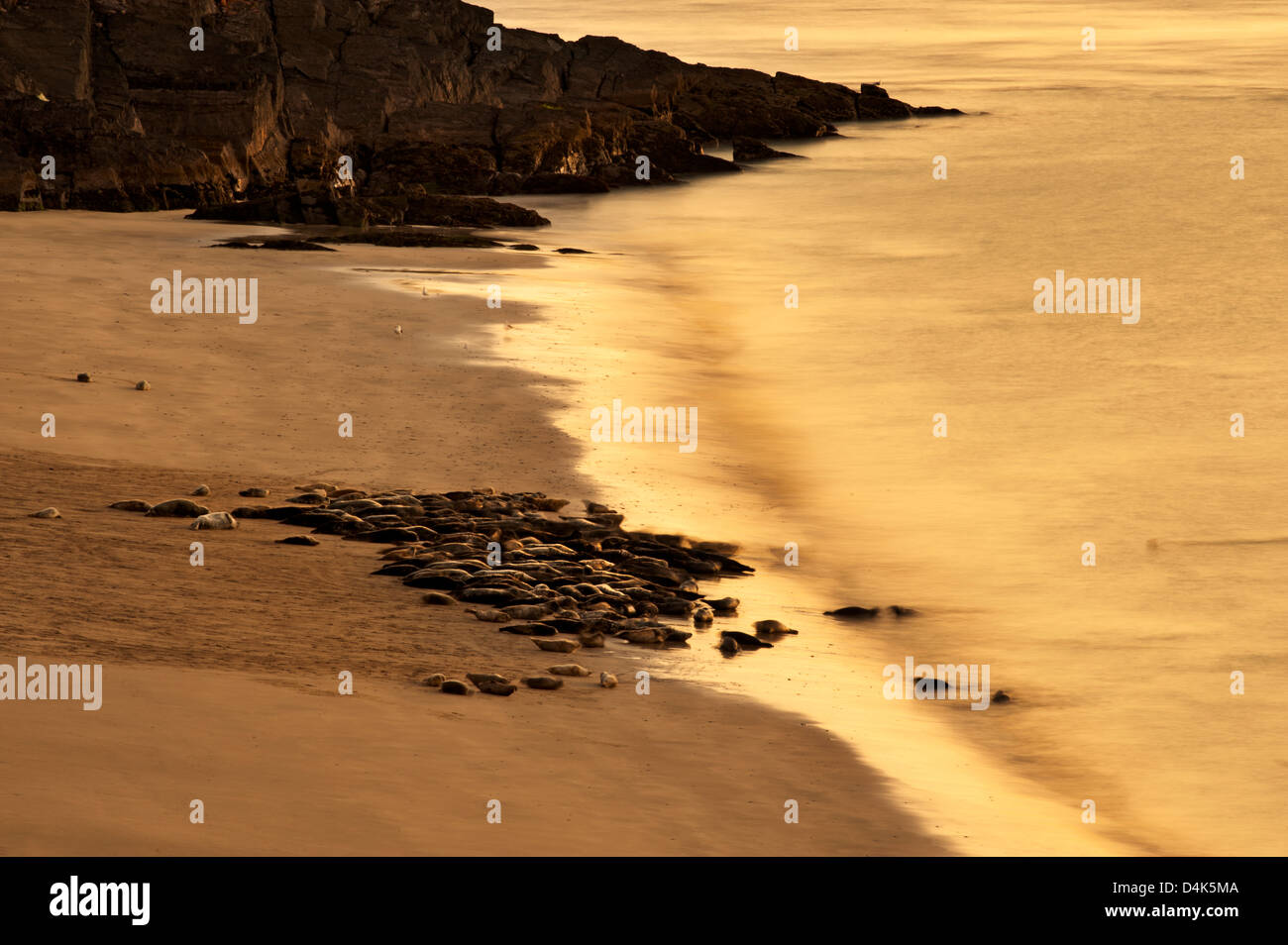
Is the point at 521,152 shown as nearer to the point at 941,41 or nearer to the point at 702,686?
the point at 702,686

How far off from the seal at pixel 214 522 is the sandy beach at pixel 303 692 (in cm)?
11

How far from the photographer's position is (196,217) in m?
31.4

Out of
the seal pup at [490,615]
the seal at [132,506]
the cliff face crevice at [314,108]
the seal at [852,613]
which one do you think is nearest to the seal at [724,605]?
the seal at [852,613]

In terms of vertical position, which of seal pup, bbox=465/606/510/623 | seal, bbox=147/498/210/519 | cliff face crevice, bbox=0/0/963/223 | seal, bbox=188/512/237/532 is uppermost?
cliff face crevice, bbox=0/0/963/223

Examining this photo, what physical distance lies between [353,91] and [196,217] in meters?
12.7

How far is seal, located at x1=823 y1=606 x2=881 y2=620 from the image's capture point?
42.6 ft

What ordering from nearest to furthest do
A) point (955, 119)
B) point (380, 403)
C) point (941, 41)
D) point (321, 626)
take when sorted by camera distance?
point (321, 626)
point (380, 403)
point (955, 119)
point (941, 41)

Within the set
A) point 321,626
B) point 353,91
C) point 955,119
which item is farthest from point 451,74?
point 321,626

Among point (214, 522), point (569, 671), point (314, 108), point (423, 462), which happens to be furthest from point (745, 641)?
point (314, 108)

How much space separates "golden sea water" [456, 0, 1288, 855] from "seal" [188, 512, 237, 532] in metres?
3.75

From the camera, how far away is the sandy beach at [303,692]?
768 centimetres

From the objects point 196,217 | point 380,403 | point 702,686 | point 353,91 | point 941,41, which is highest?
point 941,41

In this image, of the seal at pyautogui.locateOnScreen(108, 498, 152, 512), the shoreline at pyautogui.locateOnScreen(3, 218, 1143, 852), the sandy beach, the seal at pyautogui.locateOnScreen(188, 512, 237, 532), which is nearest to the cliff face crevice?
the shoreline at pyautogui.locateOnScreen(3, 218, 1143, 852)

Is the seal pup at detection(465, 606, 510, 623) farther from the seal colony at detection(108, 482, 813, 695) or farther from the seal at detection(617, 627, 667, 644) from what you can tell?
the seal at detection(617, 627, 667, 644)
